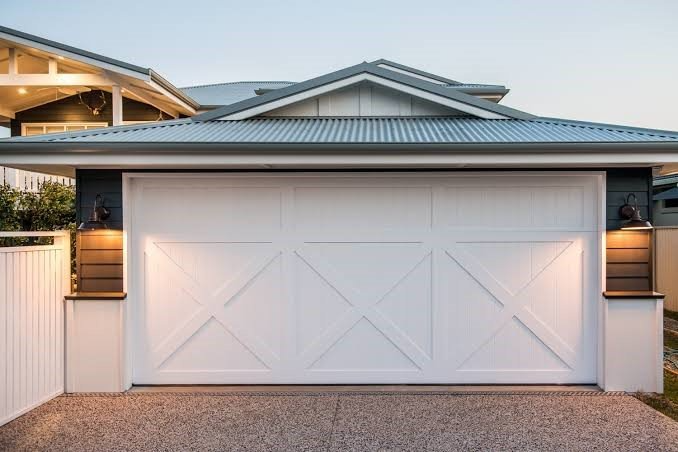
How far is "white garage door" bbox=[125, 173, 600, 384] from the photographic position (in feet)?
17.1

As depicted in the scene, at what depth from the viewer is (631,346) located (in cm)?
506

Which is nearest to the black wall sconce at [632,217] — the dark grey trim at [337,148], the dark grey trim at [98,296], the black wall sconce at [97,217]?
the dark grey trim at [337,148]

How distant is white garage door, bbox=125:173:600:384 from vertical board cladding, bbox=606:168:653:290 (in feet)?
0.58

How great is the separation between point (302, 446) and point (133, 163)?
9.87 feet

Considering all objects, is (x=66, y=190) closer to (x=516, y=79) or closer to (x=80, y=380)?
(x=80, y=380)

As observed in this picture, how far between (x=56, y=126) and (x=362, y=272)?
9121 millimetres

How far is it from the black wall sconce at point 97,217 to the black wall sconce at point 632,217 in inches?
210

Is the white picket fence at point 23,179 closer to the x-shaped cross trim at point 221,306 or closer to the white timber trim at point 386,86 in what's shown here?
the x-shaped cross trim at point 221,306

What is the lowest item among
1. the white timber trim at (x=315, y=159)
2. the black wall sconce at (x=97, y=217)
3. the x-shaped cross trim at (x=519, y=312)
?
the x-shaped cross trim at (x=519, y=312)

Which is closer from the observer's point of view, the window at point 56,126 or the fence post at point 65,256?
the fence post at point 65,256

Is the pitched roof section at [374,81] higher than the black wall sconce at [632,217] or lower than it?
higher

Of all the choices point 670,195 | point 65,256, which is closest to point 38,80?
point 65,256

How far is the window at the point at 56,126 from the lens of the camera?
10.8 metres

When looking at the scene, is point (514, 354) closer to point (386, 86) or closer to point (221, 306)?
point (221, 306)
